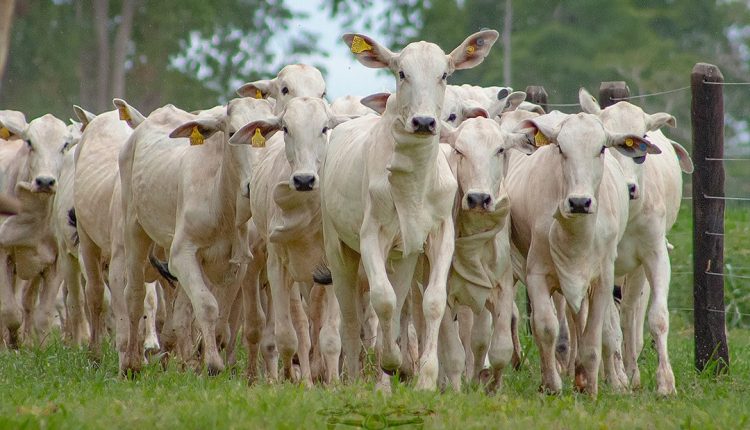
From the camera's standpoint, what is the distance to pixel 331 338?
10.1 meters

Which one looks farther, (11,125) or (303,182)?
(11,125)

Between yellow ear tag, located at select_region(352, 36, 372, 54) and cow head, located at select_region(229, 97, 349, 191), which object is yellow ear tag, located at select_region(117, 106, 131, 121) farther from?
yellow ear tag, located at select_region(352, 36, 372, 54)

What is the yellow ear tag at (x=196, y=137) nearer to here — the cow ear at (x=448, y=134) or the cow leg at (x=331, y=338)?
the cow leg at (x=331, y=338)

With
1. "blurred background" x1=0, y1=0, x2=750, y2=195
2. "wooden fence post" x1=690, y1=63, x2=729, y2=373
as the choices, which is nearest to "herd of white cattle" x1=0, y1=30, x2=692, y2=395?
"wooden fence post" x1=690, y1=63, x2=729, y2=373

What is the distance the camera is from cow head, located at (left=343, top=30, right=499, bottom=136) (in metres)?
8.53

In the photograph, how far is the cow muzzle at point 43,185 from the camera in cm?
1377

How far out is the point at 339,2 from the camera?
45469 millimetres

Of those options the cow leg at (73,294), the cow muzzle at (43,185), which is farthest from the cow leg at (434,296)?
the cow muzzle at (43,185)

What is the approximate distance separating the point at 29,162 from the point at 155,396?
6538 millimetres

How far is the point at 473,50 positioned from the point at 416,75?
31.2 inches

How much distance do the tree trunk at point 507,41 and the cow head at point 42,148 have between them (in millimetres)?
27859

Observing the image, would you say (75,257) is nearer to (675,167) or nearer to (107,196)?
(107,196)

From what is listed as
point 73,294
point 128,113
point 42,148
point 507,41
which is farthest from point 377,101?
point 507,41

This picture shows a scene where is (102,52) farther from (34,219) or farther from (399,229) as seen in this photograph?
(399,229)
